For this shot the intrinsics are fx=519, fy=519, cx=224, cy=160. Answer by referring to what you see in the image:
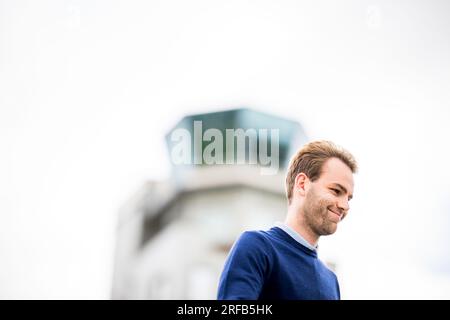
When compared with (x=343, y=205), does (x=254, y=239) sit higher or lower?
lower

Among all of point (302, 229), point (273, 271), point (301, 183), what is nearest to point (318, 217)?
point (302, 229)

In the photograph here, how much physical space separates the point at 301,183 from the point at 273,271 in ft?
1.77

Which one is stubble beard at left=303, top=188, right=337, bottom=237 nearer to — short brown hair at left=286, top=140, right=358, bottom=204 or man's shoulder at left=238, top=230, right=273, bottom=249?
short brown hair at left=286, top=140, right=358, bottom=204

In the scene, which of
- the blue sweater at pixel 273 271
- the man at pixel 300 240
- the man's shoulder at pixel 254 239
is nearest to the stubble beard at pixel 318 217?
the man at pixel 300 240

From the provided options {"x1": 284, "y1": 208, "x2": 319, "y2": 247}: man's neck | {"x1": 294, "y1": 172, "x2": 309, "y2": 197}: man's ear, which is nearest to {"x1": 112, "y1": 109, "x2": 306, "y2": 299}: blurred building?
{"x1": 294, "y1": 172, "x2": 309, "y2": 197}: man's ear

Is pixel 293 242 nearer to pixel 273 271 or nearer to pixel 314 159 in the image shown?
pixel 273 271

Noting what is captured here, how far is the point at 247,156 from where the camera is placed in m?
61.7

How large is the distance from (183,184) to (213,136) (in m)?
6.83

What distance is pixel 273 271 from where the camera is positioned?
2248 mm

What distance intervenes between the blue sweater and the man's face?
138mm

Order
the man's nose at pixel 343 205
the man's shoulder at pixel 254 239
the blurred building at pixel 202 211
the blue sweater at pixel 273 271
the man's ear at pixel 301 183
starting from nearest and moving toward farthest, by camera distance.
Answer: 1. the blue sweater at pixel 273 271
2. the man's shoulder at pixel 254 239
3. the man's nose at pixel 343 205
4. the man's ear at pixel 301 183
5. the blurred building at pixel 202 211

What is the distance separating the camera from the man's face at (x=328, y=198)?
2.45m

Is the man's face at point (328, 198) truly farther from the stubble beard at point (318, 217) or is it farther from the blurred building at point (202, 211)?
the blurred building at point (202, 211)
